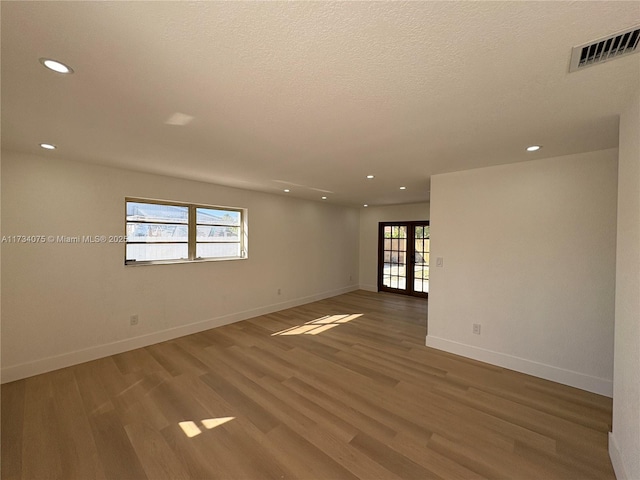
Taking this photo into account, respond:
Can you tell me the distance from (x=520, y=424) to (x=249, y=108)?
3.26 metres

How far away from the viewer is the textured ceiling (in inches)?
40.2

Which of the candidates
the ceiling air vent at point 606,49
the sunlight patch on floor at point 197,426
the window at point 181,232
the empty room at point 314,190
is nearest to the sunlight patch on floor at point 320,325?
the empty room at point 314,190

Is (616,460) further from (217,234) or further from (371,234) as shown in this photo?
(371,234)

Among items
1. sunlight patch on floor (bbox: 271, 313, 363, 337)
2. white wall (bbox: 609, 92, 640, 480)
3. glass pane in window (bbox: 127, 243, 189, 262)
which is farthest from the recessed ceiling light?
sunlight patch on floor (bbox: 271, 313, 363, 337)

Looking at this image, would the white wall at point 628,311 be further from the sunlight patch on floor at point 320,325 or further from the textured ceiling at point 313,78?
the sunlight patch on floor at point 320,325

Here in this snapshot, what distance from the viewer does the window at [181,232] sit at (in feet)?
12.1

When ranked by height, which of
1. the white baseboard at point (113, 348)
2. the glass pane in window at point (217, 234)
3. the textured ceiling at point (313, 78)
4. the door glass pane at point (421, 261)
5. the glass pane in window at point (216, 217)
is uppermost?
the textured ceiling at point (313, 78)

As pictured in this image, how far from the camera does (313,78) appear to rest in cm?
141

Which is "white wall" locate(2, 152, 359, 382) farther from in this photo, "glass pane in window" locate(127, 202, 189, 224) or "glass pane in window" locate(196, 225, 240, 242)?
"glass pane in window" locate(196, 225, 240, 242)

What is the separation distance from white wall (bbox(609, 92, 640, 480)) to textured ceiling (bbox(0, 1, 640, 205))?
325 mm

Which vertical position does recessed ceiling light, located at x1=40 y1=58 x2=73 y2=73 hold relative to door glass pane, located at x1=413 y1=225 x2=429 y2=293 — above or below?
above

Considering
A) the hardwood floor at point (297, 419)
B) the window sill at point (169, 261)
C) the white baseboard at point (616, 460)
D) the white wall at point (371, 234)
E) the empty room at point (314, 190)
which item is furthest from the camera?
the white wall at point (371, 234)

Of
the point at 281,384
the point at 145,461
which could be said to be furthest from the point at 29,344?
the point at 281,384

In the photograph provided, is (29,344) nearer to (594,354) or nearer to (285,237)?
(285,237)
